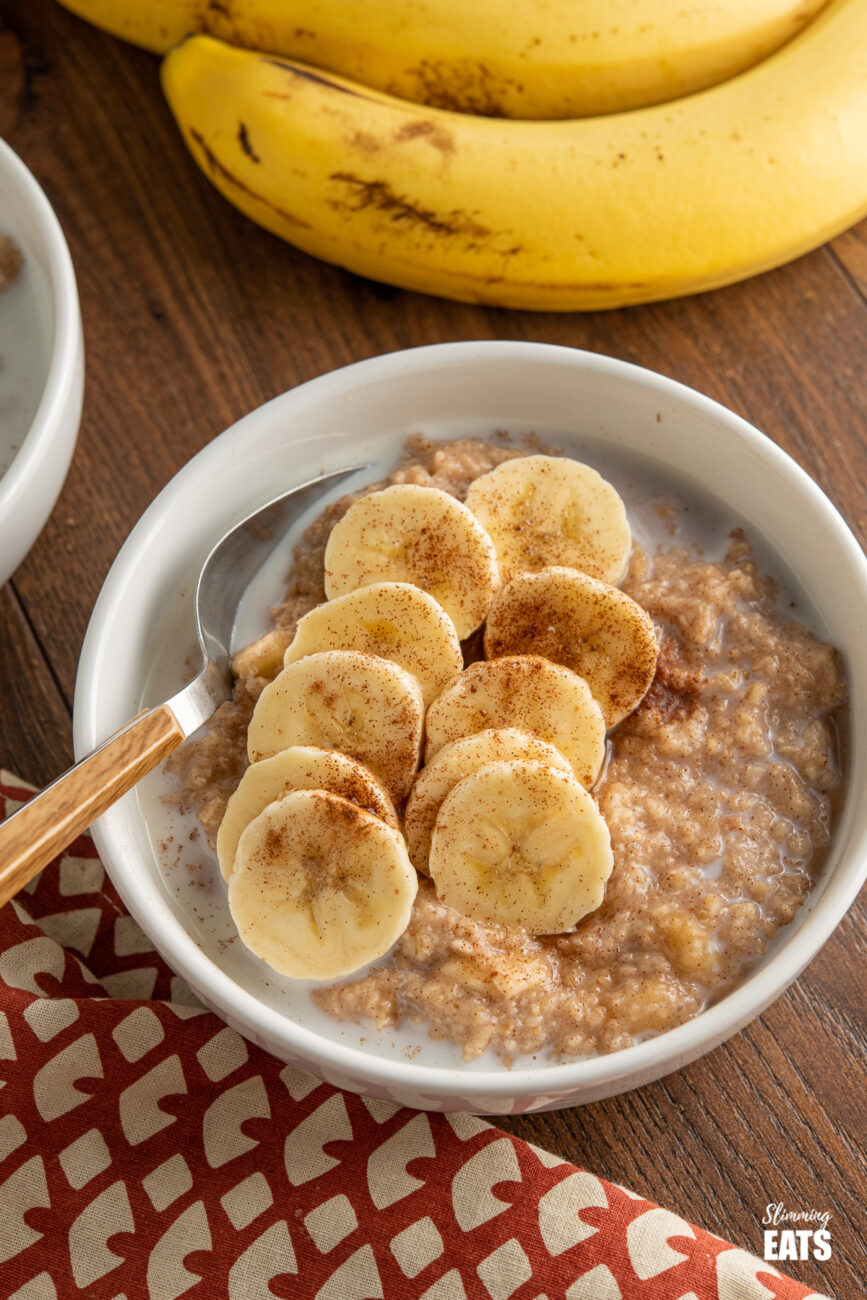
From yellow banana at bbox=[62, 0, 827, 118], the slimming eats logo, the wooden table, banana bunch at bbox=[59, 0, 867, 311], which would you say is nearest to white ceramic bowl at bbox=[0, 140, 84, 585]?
the wooden table

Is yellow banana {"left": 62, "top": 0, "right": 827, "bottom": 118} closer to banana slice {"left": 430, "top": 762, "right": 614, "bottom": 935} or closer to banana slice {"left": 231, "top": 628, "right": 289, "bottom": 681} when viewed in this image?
banana slice {"left": 231, "top": 628, "right": 289, "bottom": 681}

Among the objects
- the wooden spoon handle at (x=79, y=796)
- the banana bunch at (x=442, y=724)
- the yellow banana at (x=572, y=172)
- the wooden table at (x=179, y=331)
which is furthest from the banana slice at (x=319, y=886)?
the yellow banana at (x=572, y=172)

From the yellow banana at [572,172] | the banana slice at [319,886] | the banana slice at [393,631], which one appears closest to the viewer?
the banana slice at [319,886]

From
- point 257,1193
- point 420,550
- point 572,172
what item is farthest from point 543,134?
point 257,1193

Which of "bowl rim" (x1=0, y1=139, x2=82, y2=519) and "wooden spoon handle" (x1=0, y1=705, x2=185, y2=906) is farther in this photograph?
"bowl rim" (x1=0, y1=139, x2=82, y2=519)

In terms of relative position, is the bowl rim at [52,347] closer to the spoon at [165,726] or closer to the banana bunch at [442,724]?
the spoon at [165,726]

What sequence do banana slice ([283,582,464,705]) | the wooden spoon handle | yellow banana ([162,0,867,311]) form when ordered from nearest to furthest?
the wooden spoon handle, banana slice ([283,582,464,705]), yellow banana ([162,0,867,311])
